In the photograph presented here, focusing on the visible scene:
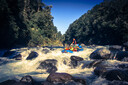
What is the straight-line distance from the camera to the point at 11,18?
48.5 feet

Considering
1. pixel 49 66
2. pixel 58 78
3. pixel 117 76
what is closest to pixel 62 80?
pixel 58 78

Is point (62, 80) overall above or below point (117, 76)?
below

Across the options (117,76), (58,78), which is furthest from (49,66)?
(117,76)

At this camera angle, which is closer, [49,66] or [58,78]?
[58,78]

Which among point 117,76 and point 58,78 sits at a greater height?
point 117,76

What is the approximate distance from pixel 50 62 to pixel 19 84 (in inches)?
126

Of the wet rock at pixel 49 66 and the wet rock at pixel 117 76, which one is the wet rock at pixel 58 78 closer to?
the wet rock at pixel 117 76

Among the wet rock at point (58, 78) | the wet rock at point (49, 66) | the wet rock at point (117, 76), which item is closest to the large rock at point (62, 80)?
the wet rock at point (58, 78)

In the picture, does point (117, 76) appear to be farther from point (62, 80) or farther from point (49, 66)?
point (49, 66)

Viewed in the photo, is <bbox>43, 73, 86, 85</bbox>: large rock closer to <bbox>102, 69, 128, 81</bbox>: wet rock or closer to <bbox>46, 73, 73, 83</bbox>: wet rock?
<bbox>46, 73, 73, 83</bbox>: wet rock

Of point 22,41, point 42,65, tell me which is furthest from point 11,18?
point 42,65

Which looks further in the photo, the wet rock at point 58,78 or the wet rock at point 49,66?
the wet rock at point 49,66

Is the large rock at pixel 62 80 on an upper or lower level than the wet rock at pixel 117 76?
lower

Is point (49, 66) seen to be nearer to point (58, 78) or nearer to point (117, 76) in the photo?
point (58, 78)
